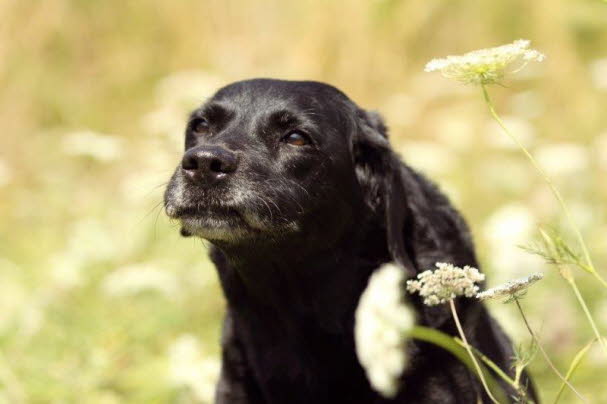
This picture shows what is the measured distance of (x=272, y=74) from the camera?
30.7ft

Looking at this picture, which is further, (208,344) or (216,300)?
(216,300)

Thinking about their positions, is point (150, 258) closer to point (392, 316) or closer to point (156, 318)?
point (156, 318)

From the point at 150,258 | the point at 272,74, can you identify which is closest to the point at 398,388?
the point at 150,258

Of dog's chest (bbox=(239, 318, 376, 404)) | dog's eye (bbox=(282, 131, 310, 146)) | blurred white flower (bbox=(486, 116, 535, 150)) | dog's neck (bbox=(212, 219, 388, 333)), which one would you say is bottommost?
dog's chest (bbox=(239, 318, 376, 404))

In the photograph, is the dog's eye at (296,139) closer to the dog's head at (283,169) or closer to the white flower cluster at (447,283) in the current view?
the dog's head at (283,169)

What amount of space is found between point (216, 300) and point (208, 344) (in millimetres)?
526

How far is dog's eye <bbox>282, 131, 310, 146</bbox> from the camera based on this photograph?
3.79 metres

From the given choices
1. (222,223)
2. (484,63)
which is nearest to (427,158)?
(222,223)

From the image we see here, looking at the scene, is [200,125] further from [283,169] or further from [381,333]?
[381,333]

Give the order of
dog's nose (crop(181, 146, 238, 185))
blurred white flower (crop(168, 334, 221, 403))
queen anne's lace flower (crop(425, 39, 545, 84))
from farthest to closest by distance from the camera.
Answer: blurred white flower (crop(168, 334, 221, 403)), dog's nose (crop(181, 146, 238, 185)), queen anne's lace flower (crop(425, 39, 545, 84))

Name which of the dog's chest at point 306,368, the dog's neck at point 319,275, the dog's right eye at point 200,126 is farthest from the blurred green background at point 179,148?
the dog's right eye at point 200,126

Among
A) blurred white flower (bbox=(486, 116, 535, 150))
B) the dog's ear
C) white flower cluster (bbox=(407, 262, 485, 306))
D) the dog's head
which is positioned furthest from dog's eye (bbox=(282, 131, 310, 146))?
blurred white flower (bbox=(486, 116, 535, 150))

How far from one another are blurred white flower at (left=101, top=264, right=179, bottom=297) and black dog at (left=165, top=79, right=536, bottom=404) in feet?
4.59

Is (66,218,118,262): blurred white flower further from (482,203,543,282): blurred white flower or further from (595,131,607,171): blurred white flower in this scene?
(595,131,607,171): blurred white flower
